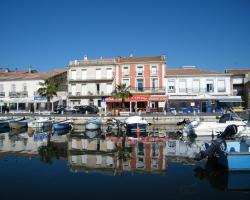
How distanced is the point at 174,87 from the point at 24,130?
2470cm

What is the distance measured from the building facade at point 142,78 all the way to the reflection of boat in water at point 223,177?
32258 millimetres

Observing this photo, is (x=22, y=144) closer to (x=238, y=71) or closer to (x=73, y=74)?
(x=73, y=74)

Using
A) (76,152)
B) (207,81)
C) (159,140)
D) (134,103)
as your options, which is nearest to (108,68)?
(134,103)

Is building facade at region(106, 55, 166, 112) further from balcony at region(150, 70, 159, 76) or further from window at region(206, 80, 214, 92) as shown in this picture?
window at region(206, 80, 214, 92)

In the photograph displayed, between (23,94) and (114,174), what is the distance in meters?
44.3

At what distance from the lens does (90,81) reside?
172 feet

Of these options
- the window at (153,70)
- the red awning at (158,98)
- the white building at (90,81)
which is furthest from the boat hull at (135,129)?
the white building at (90,81)

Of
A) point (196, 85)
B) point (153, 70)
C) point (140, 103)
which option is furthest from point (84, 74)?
point (196, 85)

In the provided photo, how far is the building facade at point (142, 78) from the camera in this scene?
4891 cm

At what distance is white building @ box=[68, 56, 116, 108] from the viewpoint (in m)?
51.9

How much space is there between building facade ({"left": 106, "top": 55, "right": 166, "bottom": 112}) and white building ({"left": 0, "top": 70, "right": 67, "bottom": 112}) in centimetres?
1209

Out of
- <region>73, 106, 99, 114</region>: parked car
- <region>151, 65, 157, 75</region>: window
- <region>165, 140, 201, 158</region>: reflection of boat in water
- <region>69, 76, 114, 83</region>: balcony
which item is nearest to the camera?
<region>165, 140, 201, 158</region>: reflection of boat in water

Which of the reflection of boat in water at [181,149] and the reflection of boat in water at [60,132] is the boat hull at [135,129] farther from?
the reflection of boat in water at [60,132]

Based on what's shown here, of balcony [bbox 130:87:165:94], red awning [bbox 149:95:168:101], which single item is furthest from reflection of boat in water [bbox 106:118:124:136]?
balcony [bbox 130:87:165:94]
